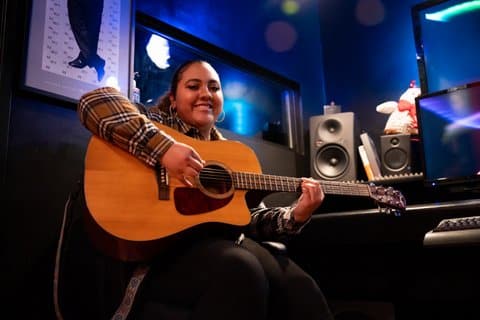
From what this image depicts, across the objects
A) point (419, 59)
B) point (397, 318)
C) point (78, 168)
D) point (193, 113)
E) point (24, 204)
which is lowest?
point (397, 318)

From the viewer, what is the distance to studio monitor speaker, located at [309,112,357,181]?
7.73 feet

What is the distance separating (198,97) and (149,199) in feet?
1.67

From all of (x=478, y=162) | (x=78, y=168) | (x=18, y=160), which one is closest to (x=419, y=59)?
(x=478, y=162)

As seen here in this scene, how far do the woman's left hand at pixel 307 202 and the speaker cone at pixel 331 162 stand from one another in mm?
964

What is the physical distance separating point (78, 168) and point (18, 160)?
7.7 inches

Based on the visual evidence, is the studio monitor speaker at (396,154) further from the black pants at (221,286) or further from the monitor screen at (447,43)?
the black pants at (221,286)

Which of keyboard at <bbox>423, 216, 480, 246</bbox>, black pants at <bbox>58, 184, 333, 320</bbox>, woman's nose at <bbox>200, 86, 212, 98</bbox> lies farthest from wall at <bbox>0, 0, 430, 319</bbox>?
keyboard at <bbox>423, 216, 480, 246</bbox>

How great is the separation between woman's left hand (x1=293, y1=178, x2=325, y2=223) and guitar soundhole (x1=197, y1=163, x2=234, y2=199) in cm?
26

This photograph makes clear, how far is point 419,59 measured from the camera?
2.40 m

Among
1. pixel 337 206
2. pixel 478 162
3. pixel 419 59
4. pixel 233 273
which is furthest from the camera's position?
pixel 419 59

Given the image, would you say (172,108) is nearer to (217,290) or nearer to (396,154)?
(217,290)

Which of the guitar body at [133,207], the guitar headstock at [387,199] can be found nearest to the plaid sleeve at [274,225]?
the guitar body at [133,207]

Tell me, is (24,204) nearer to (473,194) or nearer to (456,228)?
(456,228)

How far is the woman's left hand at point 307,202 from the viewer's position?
1.40 metres
